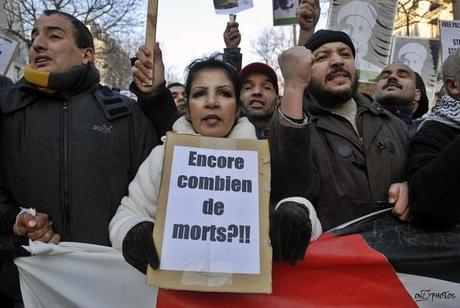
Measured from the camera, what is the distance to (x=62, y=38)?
8.89ft

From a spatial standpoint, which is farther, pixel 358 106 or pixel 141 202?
pixel 358 106

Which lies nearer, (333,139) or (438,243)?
(438,243)

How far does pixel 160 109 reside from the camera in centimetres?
271

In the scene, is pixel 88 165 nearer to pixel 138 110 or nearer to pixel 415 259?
pixel 138 110

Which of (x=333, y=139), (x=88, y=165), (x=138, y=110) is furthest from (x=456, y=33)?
(x=88, y=165)

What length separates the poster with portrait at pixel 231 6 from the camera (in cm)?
482

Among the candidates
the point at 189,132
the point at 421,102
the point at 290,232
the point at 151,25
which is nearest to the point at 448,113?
the point at 290,232

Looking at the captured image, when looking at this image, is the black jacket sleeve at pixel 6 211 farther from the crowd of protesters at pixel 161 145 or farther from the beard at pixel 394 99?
the beard at pixel 394 99

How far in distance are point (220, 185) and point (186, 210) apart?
0.58 feet

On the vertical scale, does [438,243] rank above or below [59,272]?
above

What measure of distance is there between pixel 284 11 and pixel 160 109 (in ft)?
10.4

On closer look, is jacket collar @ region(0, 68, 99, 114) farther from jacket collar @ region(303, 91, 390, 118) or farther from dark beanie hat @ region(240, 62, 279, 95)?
dark beanie hat @ region(240, 62, 279, 95)

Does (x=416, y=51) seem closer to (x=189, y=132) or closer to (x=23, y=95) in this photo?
(x=189, y=132)

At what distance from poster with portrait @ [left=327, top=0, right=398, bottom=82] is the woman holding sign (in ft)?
10.6
